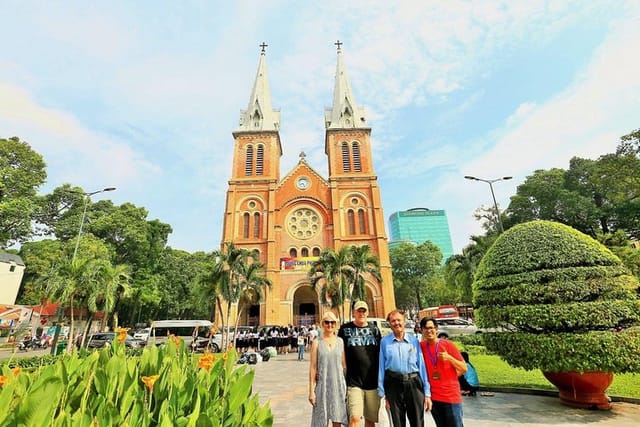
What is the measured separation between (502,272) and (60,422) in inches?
264

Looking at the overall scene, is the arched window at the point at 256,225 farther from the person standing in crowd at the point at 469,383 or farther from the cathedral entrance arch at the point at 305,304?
the person standing in crowd at the point at 469,383

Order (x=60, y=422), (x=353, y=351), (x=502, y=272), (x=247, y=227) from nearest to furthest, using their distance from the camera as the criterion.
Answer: (x=60, y=422)
(x=353, y=351)
(x=502, y=272)
(x=247, y=227)

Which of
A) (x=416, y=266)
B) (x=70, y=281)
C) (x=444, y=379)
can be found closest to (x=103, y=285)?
(x=70, y=281)

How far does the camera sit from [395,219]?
399ft

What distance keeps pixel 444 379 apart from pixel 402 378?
51 centimetres

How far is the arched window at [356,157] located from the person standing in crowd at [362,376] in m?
28.9

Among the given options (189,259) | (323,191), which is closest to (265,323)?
(323,191)

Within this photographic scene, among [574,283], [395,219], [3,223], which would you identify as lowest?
[574,283]

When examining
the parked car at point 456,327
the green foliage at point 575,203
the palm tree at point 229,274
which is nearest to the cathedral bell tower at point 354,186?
the parked car at point 456,327

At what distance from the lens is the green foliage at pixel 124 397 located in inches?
62.6

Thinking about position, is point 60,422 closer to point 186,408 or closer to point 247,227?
point 186,408

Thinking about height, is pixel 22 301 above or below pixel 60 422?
above

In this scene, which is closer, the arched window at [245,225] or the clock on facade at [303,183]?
the arched window at [245,225]

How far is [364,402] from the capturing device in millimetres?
3615
